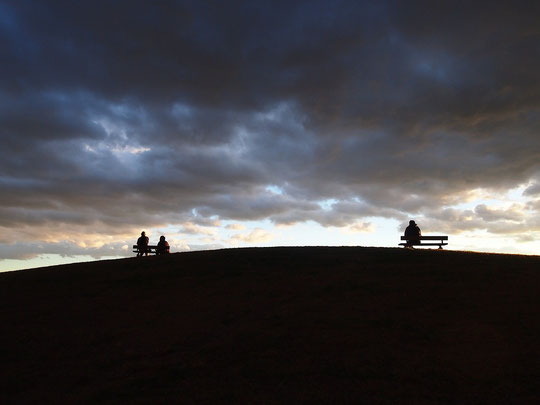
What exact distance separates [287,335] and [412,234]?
531 inches

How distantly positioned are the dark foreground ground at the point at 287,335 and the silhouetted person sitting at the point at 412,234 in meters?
4.97

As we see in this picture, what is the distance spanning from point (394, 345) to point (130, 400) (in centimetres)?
447

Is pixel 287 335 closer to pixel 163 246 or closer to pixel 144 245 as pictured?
pixel 163 246

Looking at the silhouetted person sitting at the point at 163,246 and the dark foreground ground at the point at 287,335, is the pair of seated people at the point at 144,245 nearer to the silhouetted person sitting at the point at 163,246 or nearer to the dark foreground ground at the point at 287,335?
the silhouetted person sitting at the point at 163,246

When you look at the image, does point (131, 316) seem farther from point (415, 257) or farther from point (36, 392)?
point (415, 257)

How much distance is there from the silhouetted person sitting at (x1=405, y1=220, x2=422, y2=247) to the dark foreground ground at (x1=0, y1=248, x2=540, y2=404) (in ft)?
16.3

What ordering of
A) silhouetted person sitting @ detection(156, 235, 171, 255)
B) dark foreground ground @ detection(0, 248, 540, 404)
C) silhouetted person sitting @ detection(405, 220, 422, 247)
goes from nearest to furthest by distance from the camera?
dark foreground ground @ detection(0, 248, 540, 404) → silhouetted person sitting @ detection(405, 220, 422, 247) → silhouetted person sitting @ detection(156, 235, 171, 255)

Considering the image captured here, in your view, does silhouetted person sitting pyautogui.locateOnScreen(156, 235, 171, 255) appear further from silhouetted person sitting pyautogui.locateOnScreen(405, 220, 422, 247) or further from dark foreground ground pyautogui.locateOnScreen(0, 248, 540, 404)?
silhouetted person sitting pyautogui.locateOnScreen(405, 220, 422, 247)

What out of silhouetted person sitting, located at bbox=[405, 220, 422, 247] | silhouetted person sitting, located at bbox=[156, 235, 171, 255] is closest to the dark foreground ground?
silhouetted person sitting, located at bbox=[405, 220, 422, 247]

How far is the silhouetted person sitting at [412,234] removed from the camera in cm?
2065

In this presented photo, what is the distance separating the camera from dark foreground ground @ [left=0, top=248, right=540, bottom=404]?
675cm

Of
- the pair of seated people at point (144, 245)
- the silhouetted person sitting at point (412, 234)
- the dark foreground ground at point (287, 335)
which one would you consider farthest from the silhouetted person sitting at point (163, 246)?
the silhouetted person sitting at point (412, 234)

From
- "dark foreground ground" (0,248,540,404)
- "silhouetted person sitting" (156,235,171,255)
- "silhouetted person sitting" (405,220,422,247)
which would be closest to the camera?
"dark foreground ground" (0,248,540,404)

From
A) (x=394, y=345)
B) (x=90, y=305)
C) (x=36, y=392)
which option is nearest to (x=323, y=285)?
(x=394, y=345)
